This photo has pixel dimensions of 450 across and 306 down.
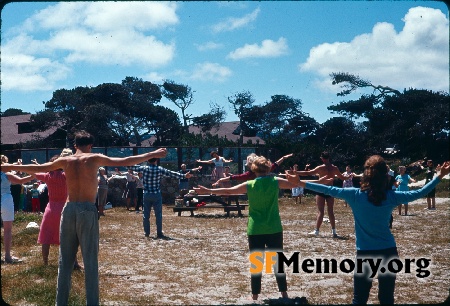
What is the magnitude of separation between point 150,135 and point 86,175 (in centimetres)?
2491

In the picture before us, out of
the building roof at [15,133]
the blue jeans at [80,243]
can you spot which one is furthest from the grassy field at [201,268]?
the building roof at [15,133]

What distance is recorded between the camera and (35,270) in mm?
7410

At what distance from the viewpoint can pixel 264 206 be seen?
5520 mm

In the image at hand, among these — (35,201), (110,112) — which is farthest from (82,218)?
(110,112)

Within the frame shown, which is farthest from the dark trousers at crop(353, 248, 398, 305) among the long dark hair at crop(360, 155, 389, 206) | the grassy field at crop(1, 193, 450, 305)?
the grassy field at crop(1, 193, 450, 305)

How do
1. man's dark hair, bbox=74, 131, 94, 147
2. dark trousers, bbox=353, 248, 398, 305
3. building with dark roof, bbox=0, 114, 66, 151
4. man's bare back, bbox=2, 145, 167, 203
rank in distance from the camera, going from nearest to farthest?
dark trousers, bbox=353, 248, 398, 305 → man's bare back, bbox=2, 145, 167, 203 → man's dark hair, bbox=74, 131, 94, 147 → building with dark roof, bbox=0, 114, 66, 151

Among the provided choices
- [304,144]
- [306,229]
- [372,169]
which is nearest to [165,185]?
[304,144]

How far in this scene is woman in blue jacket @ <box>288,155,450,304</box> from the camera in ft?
14.5

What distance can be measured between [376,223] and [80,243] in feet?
9.34

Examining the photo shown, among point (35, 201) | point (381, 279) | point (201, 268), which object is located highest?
point (35, 201)

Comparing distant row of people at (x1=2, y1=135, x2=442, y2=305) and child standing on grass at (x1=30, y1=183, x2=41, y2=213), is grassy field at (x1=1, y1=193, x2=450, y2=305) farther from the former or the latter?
child standing on grass at (x1=30, y1=183, x2=41, y2=213)

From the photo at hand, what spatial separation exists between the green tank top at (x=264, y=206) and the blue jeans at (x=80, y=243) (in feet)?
5.45

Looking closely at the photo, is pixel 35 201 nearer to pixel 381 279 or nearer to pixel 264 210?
pixel 264 210

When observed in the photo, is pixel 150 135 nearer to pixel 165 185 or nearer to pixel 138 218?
pixel 165 185
